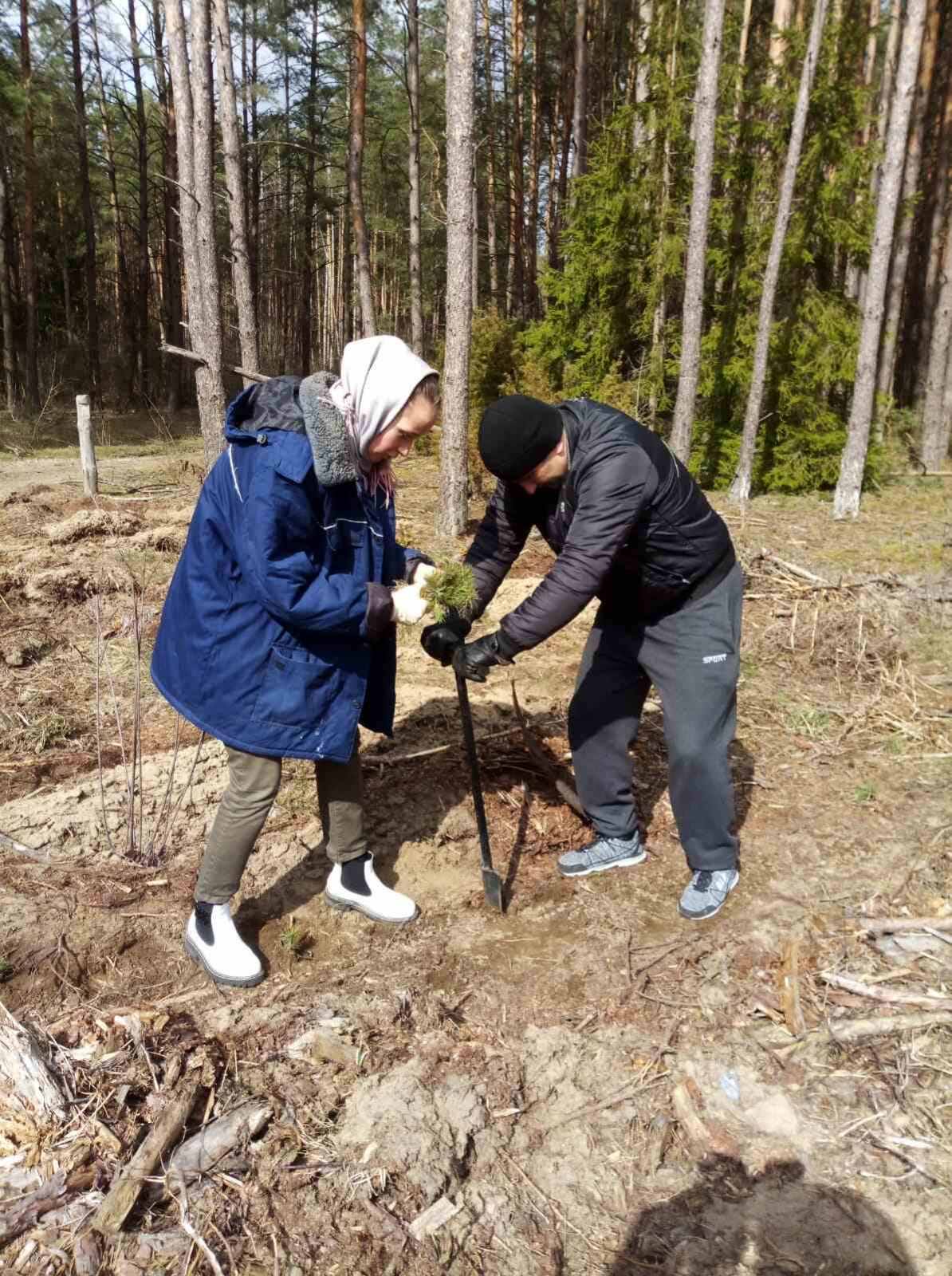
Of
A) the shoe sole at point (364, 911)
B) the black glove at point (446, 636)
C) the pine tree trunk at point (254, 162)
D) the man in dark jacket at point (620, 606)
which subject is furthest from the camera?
the pine tree trunk at point (254, 162)

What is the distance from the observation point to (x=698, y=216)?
35.8ft

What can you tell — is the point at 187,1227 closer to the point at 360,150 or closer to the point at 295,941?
the point at 295,941

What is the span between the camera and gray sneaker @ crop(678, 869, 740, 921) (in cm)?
331

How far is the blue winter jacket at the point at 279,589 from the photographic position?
7.88 ft

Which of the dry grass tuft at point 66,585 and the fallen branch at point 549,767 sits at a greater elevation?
the dry grass tuft at point 66,585

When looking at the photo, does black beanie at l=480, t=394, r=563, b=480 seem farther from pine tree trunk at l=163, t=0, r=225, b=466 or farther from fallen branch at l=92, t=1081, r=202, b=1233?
pine tree trunk at l=163, t=0, r=225, b=466

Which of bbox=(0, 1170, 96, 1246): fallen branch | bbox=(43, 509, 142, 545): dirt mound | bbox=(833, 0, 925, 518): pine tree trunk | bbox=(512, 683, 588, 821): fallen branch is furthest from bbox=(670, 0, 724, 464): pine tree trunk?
bbox=(0, 1170, 96, 1246): fallen branch

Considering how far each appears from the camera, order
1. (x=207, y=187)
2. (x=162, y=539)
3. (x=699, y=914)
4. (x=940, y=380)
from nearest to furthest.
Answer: (x=699, y=914), (x=162, y=539), (x=207, y=187), (x=940, y=380)

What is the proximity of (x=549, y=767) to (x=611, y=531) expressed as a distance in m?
1.73

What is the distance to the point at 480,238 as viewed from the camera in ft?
86.2

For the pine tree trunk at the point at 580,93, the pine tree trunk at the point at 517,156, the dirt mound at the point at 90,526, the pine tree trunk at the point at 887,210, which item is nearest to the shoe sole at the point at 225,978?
the dirt mound at the point at 90,526

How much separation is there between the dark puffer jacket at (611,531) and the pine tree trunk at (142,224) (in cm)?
2060

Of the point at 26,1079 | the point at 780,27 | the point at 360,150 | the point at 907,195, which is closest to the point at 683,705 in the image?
the point at 26,1079

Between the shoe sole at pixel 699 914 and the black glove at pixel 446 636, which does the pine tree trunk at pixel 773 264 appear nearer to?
the shoe sole at pixel 699 914
